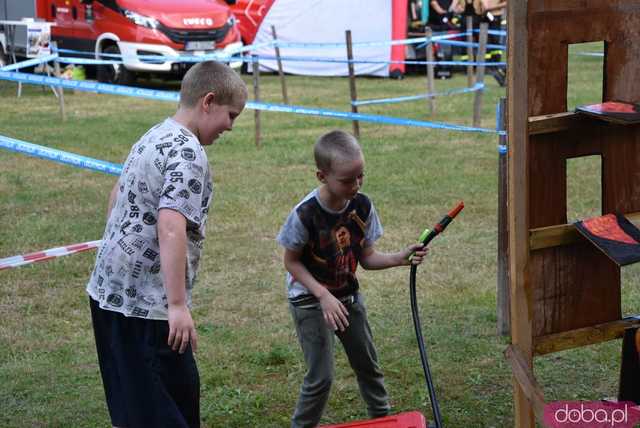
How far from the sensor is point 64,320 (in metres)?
5.65

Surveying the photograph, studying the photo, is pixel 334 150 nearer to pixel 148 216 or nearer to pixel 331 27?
pixel 148 216

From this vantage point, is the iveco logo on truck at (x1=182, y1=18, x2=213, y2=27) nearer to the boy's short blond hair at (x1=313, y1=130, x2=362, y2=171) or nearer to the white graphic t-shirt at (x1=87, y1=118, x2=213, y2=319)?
the boy's short blond hair at (x1=313, y1=130, x2=362, y2=171)

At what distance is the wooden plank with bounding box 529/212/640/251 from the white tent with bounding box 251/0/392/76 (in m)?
14.9

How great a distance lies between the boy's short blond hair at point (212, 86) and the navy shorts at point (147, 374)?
0.76 metres

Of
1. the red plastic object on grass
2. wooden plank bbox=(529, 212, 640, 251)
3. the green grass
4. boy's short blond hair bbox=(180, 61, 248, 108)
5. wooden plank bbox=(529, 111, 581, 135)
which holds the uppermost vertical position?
boy's short blond hair bbox=(180, 61, 248, 108)

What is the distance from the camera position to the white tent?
703 inches

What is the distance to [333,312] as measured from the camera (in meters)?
3.54

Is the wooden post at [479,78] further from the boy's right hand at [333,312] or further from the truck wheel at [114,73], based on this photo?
the boy's right hand at [333,312]

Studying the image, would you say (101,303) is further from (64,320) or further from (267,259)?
(267,259)

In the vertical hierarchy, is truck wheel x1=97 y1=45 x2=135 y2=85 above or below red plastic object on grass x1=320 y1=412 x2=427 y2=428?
above

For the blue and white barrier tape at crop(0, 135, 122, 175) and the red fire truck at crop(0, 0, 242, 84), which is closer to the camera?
the blue and white barrier tape at crop(0, 135, 122, 175)

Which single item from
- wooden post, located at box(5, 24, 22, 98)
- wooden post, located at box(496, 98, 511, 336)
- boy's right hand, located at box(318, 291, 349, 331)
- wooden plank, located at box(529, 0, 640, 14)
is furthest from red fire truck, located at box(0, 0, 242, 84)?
wooden plank, located at box(529, 0, 640, 14)

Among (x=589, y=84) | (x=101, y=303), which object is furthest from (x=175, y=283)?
(x=589, y=84)

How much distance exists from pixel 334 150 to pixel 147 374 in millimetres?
1061
